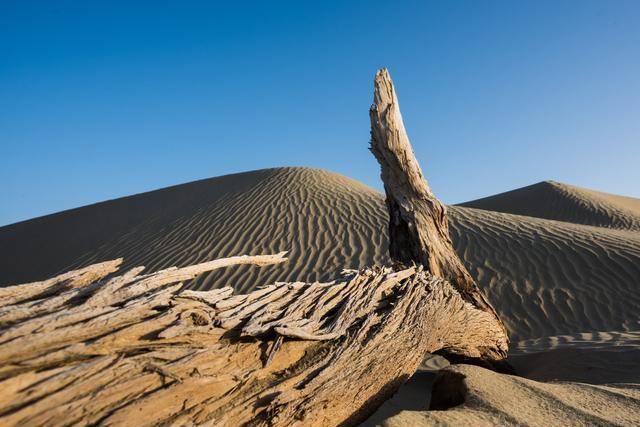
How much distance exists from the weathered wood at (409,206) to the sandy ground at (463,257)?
37.3 inches

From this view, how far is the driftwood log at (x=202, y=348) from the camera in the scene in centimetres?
165

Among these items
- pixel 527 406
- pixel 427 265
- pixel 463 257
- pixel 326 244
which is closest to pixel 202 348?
pixel 527 406

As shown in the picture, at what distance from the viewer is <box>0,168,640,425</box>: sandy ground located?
267cm

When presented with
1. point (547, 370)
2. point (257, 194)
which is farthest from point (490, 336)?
point (257, 194)

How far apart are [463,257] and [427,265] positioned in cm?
490

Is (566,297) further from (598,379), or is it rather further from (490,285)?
(598,379)

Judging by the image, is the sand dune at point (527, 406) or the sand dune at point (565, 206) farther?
the sand dune at point (565, 206)

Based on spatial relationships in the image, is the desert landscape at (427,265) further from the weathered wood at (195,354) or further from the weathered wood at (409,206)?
the weathered wood at (409,206)

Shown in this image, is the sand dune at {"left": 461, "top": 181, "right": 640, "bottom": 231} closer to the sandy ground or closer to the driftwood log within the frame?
the sandy ground

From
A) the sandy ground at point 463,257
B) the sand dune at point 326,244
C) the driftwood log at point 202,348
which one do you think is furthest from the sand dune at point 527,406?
the sand dune at point 326,244

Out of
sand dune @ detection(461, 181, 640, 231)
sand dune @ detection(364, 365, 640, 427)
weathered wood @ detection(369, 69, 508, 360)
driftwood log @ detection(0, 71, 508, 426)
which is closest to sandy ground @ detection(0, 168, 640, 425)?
sand dune @ detection(364, 365, 640, 427)

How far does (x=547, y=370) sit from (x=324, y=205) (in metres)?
9.25

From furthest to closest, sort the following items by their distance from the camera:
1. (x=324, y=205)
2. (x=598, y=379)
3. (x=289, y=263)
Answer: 1. (x=324, y=205)
2. (x=289, y=263)
3. (x=598, y=379)

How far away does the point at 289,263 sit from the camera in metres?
9.42
